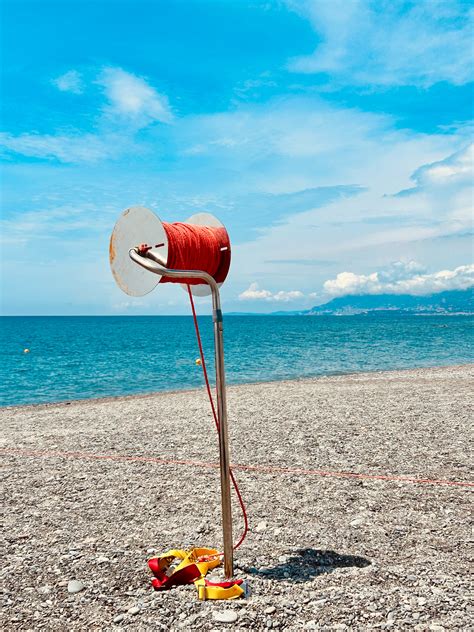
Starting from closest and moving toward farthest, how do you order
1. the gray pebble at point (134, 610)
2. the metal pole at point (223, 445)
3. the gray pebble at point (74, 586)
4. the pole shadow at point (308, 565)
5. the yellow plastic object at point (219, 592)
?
the gray pebble at point (134, 610) < the yellow plastic object at point (219, 592) < the metal pole at point (223, 445) < the gray pebble at point (74, 586) < the pole shadow at point (308, 565)

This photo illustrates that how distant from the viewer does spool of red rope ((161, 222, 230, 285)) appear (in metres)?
4.66

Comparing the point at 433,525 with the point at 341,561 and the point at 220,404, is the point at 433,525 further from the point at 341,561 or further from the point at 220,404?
the point at 220,404

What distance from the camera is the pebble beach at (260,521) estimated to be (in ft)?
13.8

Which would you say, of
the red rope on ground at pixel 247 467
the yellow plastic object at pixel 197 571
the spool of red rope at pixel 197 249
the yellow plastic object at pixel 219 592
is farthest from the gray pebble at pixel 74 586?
the red rope on ground at pixel 247 467

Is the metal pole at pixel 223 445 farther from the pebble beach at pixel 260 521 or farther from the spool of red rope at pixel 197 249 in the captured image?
the spool of red rope at pixel 197 249

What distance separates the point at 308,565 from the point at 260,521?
4.07ft

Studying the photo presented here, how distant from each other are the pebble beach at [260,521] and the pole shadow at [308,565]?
0.02 m

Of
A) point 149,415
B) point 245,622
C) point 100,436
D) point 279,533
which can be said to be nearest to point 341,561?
point 279,533

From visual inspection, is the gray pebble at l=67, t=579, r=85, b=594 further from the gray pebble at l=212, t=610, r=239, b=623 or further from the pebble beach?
the gray pebble at l=212, t=610, r=239, b=623

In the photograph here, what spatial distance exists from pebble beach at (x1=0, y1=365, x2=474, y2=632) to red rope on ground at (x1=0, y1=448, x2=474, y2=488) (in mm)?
41

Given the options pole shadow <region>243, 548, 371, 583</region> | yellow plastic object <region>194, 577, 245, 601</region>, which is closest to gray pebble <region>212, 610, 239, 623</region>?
yellow plastic object <region>194, 577, 245, 601</region>

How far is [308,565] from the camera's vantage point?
16.3 ft

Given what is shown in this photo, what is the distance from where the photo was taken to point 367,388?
1742cm

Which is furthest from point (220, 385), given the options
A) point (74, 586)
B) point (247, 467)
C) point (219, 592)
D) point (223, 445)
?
point (247, 467)
